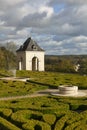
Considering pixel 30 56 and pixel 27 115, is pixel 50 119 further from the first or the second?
pixel 30 56

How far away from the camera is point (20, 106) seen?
14.3 m

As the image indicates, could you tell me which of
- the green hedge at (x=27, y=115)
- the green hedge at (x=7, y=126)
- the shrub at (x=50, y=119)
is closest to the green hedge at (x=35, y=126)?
the green hedge at (x=7, y=126)

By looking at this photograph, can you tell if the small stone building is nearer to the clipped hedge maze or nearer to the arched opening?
the arched opening

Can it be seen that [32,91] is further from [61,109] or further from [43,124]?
[43,124]

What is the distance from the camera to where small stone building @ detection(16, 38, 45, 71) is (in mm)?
42062

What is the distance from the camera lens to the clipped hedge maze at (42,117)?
1097 centimetres

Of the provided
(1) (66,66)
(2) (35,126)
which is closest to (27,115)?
(2) (35,126)

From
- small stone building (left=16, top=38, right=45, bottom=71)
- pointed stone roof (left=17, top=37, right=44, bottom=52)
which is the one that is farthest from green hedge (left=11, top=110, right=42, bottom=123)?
pointed stone roof (left=17, top=37, right=44, bottom=52)

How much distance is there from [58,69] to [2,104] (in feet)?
118

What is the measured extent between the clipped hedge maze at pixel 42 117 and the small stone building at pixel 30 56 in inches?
1043

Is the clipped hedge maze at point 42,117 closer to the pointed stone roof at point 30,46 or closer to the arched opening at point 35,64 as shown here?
the pointed stone roof at point 30,46

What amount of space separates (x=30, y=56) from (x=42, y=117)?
30067 mm

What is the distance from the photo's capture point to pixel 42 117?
12.3 m

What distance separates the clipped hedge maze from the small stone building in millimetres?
26501
